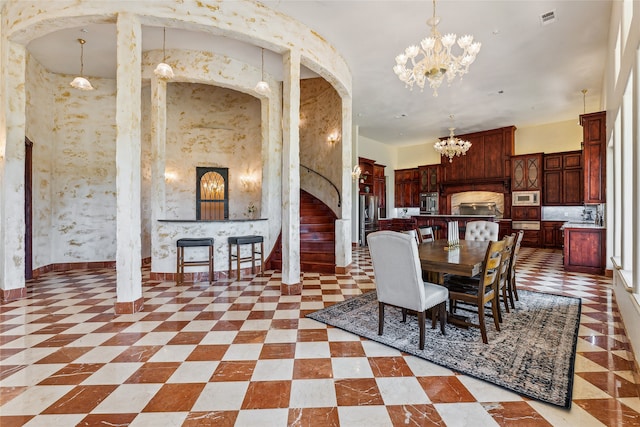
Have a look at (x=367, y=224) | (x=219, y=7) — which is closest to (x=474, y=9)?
(x=219, y=7)

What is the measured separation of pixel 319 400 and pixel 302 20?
15.9 feet

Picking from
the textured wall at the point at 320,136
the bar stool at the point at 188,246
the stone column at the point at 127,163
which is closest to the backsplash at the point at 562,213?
the textured wall at the point at 320,136

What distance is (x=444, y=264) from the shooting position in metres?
2.73

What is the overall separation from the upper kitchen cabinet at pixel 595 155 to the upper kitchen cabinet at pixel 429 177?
19.7 ft

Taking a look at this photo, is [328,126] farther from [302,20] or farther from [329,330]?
[329,330]

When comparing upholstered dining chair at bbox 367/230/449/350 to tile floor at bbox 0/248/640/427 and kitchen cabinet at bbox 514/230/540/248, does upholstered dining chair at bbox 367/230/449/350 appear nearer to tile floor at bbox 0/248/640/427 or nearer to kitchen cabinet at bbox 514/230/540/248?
tile floor at bbox 0/248/640/427

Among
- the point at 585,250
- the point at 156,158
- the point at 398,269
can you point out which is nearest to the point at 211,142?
the point at 156,158

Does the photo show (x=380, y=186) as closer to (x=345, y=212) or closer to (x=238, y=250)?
(x=345, y=212)

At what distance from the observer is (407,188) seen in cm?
1272

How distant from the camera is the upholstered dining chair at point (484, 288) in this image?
2.68 metres

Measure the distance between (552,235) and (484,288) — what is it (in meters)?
8.77

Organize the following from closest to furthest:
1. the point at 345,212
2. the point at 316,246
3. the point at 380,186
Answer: the point at 345,212, the point at 316,246, the point at 380,186

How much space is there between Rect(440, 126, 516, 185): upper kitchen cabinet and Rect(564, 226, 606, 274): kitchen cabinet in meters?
4.72

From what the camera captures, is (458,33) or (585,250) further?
(585,250)
